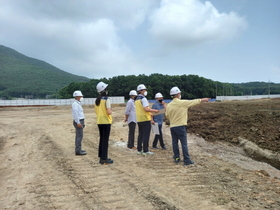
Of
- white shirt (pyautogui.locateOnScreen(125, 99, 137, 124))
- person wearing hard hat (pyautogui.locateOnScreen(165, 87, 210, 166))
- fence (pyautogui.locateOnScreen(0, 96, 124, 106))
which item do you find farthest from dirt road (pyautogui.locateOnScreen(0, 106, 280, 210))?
fence (pyautogui.locateOnScreen(0, 96, 124, 106))

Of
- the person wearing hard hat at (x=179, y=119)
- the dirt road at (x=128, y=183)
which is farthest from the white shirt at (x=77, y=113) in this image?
the person wearing hard hat at (x=179, y=119)

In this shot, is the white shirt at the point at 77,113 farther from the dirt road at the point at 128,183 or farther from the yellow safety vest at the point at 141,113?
the yellow safety vest at the point at 141,113

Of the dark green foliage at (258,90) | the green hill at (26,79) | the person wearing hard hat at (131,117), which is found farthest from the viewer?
the green hill at (26,79)

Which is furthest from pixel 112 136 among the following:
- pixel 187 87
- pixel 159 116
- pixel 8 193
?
pixel 187 87

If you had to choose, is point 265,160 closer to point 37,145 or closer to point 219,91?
point 37,145

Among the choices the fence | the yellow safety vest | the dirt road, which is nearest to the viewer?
the dirt road

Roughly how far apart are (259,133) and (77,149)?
700 cm

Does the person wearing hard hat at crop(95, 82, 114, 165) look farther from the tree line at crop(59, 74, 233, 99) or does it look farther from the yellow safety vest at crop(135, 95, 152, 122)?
the tree line at crop(59, 74, 233, 99)

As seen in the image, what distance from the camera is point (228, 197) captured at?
374 centimetres

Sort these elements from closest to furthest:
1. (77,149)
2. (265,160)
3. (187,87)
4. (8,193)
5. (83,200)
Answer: (83,200)
(8,193)
(77,149)
(265,160)
(187,87)

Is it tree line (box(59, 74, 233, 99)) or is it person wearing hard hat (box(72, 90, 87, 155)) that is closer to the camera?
person wearing hard hat (box(72, 90, 87, 155))

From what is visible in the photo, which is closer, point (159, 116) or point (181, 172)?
point (181, 172)

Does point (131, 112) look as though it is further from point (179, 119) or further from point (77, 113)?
point (179, 119)

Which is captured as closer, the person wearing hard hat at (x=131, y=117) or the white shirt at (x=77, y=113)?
the white shirt at (x=77, y=113)
